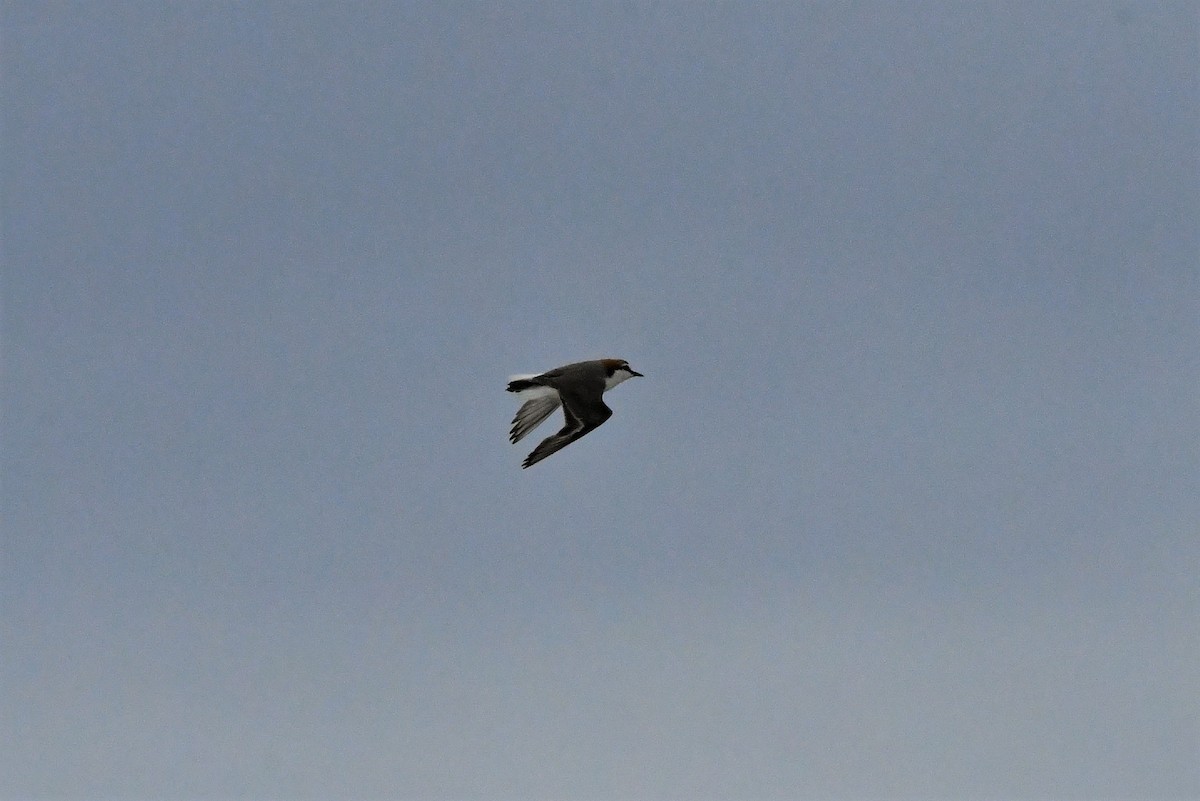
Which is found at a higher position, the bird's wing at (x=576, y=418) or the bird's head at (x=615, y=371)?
the bird's head at (x=615, y=371)

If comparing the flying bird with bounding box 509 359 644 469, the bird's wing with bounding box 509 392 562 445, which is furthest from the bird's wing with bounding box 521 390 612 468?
the bird's wing with bounding box 509 392 562 445

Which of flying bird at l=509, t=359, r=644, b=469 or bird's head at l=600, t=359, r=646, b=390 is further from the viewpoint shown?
bird's head at l=600, t=359, r=646, b=390

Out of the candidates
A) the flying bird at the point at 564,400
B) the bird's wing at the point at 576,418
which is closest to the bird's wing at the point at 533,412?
the flying bird at the point at 564,400

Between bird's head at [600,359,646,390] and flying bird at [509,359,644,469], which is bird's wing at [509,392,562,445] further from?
bird's head at [600,359,646,390]

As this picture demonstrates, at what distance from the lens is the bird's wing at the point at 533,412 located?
51.1 meters

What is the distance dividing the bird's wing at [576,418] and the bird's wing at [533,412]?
1730mm

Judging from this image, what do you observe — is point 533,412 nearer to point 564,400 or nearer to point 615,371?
point 564,400

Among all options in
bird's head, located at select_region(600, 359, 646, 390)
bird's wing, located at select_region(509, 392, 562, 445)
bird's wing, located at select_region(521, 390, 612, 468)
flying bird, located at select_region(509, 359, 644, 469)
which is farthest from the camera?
bird's head, located at select_region(600, 359, 646, 390)

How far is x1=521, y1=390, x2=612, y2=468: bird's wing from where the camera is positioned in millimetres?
48312

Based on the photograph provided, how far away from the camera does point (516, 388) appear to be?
51688mm

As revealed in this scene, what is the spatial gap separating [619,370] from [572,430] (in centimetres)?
727

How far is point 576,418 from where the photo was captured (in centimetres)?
5003

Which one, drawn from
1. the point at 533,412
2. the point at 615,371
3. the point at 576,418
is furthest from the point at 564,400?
the point at 615,371

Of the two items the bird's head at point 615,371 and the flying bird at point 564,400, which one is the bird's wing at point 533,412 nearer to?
the flying bird at point 564,400
